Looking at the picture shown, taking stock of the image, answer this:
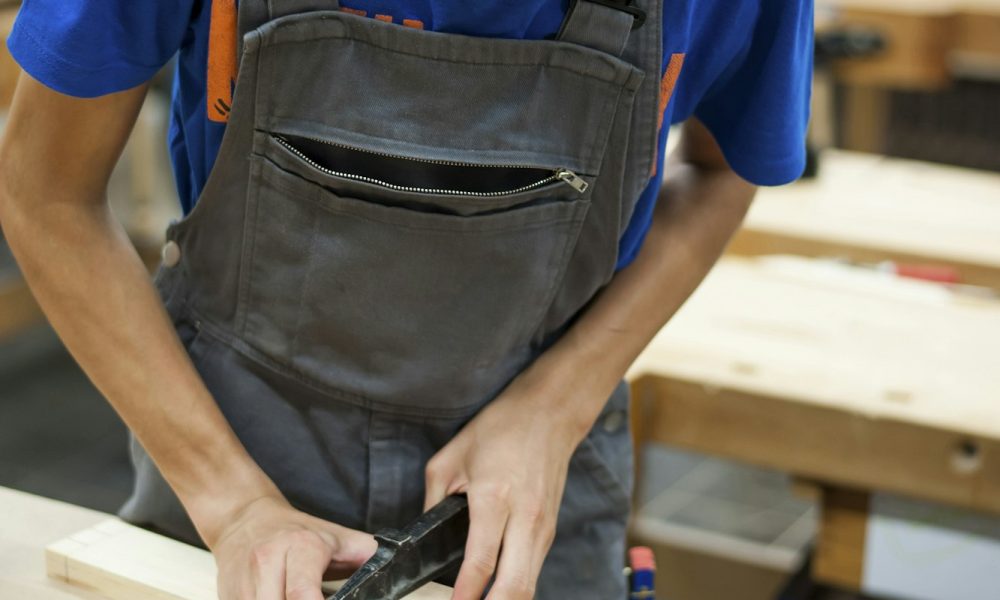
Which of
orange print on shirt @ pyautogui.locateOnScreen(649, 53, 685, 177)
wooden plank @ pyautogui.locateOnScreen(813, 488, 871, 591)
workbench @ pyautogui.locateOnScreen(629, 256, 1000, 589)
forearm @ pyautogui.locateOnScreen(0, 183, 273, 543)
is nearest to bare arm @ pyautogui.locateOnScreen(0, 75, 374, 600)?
forearm @ pyautogui.locateOnScreen(0, 183, 273, 543)

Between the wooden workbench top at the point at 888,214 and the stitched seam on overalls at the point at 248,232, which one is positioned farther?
the wooden workbench top at the point at 888,214

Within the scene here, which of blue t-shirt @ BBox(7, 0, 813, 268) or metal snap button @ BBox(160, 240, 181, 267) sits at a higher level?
blue t-shirt @ BBox(7, 0, 813, 268)

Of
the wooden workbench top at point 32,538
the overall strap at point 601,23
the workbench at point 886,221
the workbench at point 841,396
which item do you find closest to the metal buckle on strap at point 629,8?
the overall strap at point 601,23

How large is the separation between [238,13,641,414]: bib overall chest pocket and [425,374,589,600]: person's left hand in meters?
0.04

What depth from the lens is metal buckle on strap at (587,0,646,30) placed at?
784 millimetres

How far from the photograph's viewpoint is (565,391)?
93 centimetres

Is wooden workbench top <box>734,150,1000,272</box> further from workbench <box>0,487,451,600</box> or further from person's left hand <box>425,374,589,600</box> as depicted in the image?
workbench <box>0,487,451,600</box>

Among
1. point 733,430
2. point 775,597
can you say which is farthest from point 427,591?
point 775,597

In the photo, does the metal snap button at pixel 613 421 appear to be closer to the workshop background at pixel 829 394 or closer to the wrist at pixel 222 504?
the wrist at pixel 222 504

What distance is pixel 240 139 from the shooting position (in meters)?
0.79

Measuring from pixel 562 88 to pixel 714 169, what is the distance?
0.28 m

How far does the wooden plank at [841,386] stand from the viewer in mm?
1431

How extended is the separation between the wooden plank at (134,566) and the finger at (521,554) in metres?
0.04

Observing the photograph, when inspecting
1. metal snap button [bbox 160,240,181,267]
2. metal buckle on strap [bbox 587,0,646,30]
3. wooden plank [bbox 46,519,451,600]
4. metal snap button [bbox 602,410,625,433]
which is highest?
metal buckle on strap [bbox 587,0,646,30]
